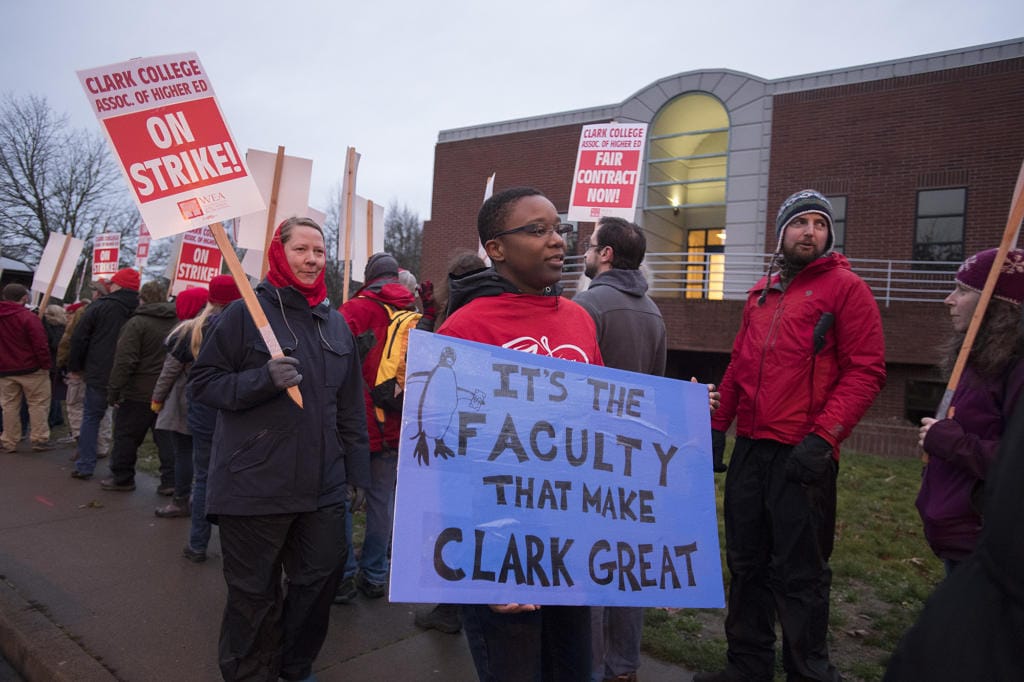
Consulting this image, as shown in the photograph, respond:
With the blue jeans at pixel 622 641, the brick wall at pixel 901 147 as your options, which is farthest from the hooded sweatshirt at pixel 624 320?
the brick wall at pixel 901 147

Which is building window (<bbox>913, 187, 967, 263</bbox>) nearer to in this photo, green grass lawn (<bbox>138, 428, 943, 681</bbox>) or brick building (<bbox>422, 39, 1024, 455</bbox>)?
brick building (<bbox>422, 39, 1024, 455</bbox>)

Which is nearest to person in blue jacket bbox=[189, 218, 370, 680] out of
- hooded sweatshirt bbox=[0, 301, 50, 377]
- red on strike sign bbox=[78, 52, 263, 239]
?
red on strike sign bbox=[78, 52, 263, 239]

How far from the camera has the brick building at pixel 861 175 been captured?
13305mm

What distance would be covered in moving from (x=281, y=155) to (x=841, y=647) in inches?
204

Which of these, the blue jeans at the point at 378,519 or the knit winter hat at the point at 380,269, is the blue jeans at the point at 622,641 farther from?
the knit winter hat at the point at 380,269

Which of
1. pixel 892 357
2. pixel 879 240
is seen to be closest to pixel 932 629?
pixel 892 357

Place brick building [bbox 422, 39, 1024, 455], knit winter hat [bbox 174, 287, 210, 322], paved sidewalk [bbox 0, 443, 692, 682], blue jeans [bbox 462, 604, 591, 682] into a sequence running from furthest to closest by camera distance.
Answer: brick building [bbox 422, 39, 1024, 455] → knit winter hat [bbox 174, 287, 210, 322] → paved sidewalk [bbox 0, 443, 692, 682] → blue jeans [bbox 462, 604, 591, 682]

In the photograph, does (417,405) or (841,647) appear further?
(841,647)

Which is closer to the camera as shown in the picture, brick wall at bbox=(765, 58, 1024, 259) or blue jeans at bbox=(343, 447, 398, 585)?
blue jeans at bbox=(343, 447, 398, 585)

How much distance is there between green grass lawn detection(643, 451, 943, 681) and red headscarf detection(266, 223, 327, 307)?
2.70m

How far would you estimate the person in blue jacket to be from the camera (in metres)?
2.86

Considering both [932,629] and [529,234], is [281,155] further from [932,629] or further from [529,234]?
[932,629]

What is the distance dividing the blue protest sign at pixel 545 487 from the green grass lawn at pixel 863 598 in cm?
111

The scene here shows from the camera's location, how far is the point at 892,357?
1216 cm
